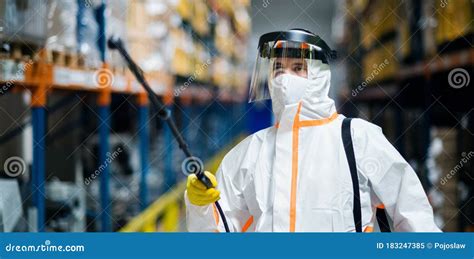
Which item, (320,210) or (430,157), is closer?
(320,210)

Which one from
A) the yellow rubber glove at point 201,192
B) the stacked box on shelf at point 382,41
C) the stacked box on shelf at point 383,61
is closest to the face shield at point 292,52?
the yellow rubber glove at point 201,192

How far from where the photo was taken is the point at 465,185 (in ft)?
15.0

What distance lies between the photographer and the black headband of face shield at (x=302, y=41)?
246cm

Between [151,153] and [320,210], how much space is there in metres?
4.73

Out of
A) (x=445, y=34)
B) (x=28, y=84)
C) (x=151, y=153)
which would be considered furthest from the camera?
(x=151, y=153)

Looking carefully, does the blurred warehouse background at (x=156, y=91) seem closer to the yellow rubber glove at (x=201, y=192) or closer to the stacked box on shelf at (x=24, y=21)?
the stacked box on shelf at (x=24, y=21)

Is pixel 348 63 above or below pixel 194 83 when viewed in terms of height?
below
